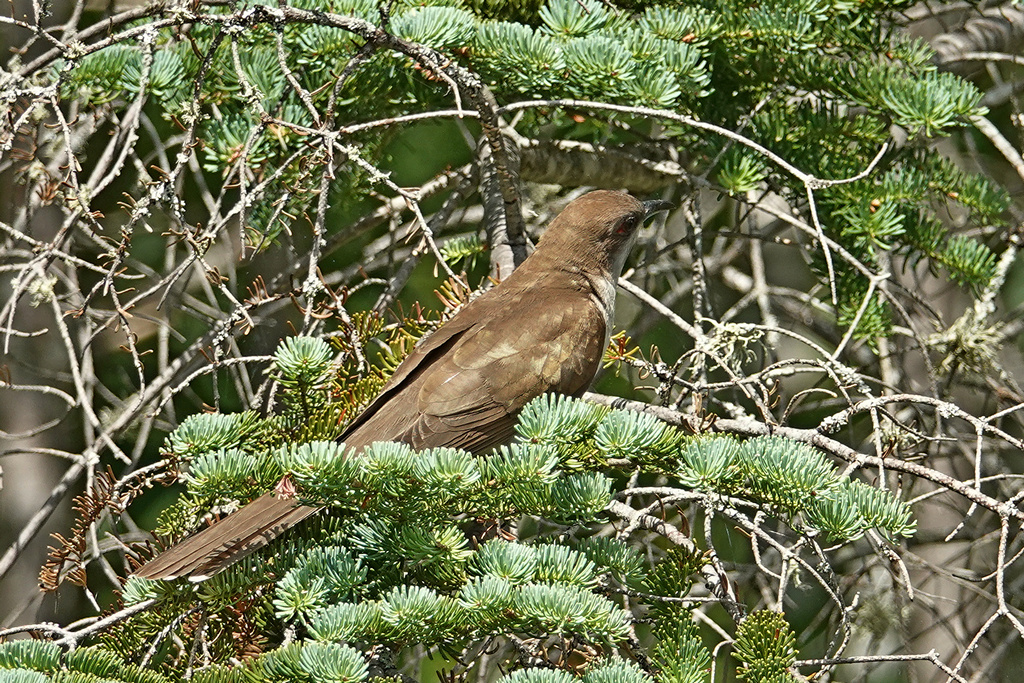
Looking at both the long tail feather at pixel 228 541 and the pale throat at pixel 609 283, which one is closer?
the long tail feather at pixel 228 541

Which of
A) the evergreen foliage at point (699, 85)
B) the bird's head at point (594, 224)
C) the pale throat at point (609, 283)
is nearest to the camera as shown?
the evergreen foliage at point (699, 85)

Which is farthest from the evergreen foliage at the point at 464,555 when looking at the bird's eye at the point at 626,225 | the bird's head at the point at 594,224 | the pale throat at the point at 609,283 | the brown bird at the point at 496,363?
the bird's eye at the point at 626,225

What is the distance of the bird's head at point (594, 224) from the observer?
167 inches

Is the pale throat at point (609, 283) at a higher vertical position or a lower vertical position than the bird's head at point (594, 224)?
lower

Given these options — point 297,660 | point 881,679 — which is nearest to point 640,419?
point 297,660

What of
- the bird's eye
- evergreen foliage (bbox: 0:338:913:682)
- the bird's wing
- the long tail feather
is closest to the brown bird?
the bird's wing

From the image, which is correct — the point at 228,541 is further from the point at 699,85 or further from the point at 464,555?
the point at 699,85

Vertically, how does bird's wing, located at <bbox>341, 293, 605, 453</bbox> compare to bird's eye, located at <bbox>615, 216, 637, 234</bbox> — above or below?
below

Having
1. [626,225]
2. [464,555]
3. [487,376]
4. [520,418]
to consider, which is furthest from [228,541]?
[626,225]

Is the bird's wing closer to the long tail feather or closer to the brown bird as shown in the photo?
the brown bird

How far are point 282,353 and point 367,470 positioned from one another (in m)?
0.74

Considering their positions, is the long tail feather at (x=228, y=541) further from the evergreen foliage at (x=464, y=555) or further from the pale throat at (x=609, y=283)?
the pale throat at (x=609, y=283)

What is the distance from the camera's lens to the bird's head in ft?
13.9

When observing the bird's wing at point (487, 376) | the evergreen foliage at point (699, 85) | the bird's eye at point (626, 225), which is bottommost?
the bird's wing at point (487, 376)
